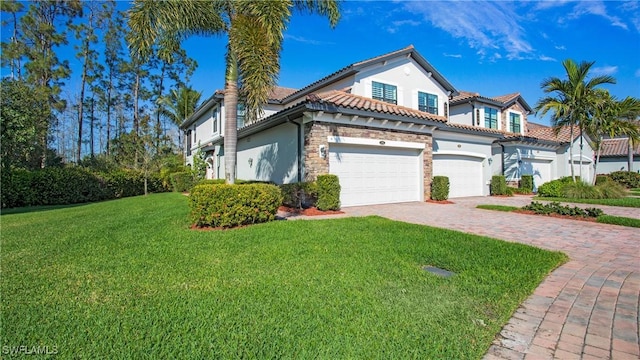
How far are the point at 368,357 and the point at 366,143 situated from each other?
980cm

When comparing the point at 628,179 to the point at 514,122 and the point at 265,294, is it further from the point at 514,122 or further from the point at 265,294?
the point at 265,294

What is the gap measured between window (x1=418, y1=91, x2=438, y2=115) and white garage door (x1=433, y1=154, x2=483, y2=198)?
3.19m

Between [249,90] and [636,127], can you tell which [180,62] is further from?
[636,127]

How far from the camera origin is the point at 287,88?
23.8 m

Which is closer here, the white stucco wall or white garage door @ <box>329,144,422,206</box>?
white garage door @ <box>329,144,422,206</box>

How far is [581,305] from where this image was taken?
328cm

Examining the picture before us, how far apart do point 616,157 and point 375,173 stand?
34.1 meters

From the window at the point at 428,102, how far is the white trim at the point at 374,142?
4377mm

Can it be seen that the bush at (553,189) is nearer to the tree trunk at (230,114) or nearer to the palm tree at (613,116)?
the palm tree at (613,116)

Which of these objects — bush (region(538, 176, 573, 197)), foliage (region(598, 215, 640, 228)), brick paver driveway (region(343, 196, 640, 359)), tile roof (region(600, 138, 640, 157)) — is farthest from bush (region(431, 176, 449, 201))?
tile roof (region(600, 138, 640, 157))

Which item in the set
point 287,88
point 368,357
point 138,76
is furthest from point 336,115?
point 138,76

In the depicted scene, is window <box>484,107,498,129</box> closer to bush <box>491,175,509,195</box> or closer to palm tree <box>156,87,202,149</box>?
bush <box>491,175,509,195</box>

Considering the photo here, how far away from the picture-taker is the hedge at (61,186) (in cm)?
1425

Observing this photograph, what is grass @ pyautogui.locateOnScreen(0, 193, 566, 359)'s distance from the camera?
2508mm
